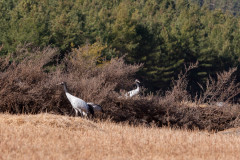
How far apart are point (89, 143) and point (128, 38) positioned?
47982 mm

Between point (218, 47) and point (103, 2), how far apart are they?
31037 mm

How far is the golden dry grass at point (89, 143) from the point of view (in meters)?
9.19

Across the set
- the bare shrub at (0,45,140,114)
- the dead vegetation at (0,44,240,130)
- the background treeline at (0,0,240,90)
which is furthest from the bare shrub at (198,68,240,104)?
the background treeline at (0,0,240,90)

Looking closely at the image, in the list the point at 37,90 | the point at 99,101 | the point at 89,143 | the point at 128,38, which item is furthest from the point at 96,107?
the point at 128,38

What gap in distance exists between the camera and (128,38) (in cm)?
5778

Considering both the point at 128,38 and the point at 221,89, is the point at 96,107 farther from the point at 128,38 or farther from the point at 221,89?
the point at 128,38

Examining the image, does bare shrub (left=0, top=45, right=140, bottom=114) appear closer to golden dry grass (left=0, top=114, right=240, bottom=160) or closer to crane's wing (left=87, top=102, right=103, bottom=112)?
crane's wing (left=87, top=102, right=103, bottom=112)

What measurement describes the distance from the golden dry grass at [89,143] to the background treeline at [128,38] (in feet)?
97.9

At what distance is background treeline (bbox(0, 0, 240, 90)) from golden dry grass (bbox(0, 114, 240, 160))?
29.8m

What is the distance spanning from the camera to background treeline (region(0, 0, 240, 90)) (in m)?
47.0

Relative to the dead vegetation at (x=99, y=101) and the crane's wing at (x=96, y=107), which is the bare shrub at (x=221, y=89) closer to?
the dead vegetation at (x=99, y=101)

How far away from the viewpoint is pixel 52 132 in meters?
11.1

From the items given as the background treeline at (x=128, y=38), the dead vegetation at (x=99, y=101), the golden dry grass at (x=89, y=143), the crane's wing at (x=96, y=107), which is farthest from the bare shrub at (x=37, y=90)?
the background treeline at (x=128, y=38)

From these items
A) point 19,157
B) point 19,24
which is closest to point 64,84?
point 19,157
